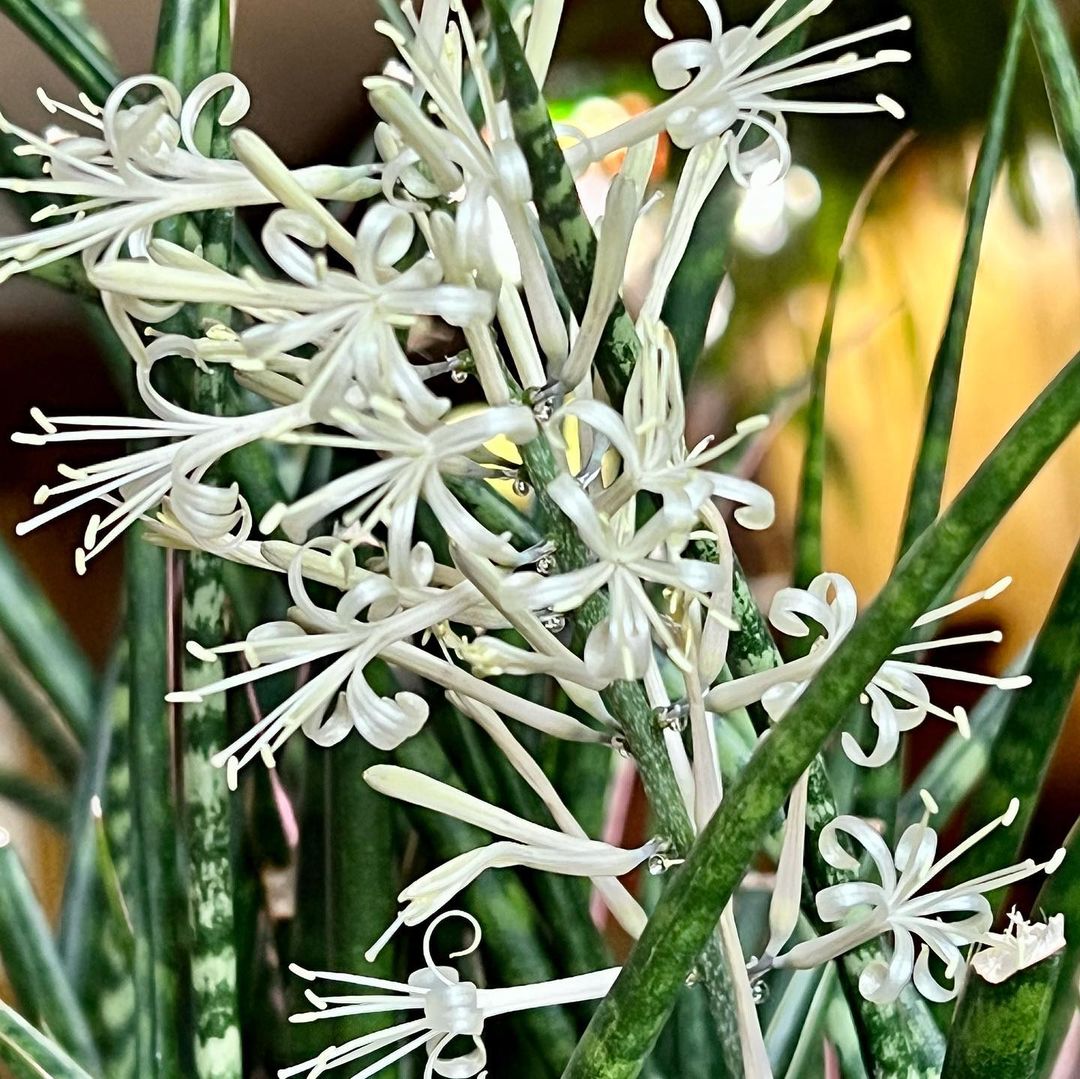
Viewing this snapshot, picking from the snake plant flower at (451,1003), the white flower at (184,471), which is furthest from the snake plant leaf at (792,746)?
the white flower at (184,471)

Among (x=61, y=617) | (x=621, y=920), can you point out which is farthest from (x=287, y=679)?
(x=621, y=920)

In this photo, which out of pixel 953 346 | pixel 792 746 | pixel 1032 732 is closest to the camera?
pixel 792 746

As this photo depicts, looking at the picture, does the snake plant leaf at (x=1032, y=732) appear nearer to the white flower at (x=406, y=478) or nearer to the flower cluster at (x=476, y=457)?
the flower cluster at (x=476, y=457)

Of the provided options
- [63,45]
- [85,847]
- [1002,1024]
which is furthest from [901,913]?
[63,45]

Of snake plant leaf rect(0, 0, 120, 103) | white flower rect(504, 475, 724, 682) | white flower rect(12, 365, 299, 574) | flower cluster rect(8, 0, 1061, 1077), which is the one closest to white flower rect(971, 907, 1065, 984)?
flower cluster rect(8, 0, 1061, 1077)

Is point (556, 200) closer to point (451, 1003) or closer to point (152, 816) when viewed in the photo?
point (451, 1003)

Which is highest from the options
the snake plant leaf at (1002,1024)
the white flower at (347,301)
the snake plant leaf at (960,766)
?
the white flower at (347,301)
